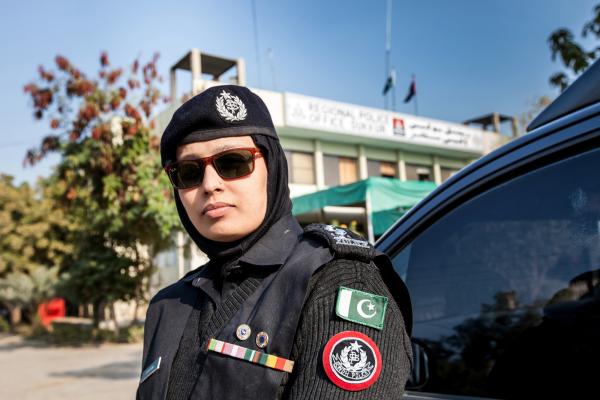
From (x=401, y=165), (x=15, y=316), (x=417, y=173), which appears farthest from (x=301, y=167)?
(x=15, y=316)

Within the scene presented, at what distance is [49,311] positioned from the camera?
18594 mm

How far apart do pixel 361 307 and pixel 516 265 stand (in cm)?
83

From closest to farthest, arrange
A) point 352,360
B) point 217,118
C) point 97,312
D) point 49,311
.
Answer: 1. point 352,360
2. point 217,118
3. point 97,312
4. point 49,311

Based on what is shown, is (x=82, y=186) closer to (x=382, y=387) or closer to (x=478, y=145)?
(x=382, y=387)

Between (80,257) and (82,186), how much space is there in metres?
2.88

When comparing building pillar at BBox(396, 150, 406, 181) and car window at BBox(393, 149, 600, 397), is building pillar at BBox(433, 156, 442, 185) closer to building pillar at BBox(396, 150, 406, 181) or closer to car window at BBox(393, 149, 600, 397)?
building pillar at BBox(396, 150, 406, 181)

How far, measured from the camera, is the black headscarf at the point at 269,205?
4.12ft

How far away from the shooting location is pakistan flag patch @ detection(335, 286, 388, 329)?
0.97 m

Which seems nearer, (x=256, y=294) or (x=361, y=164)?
(x=256, y=294)

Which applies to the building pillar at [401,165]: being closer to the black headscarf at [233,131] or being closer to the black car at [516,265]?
the black car at [516,265]

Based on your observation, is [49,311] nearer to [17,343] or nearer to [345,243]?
[17,343]

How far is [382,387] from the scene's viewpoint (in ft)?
3.11

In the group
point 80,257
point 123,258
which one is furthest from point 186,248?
point 80,257

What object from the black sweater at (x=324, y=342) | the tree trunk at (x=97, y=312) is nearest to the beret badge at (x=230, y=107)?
the black sweater at (x=324, y=342)
